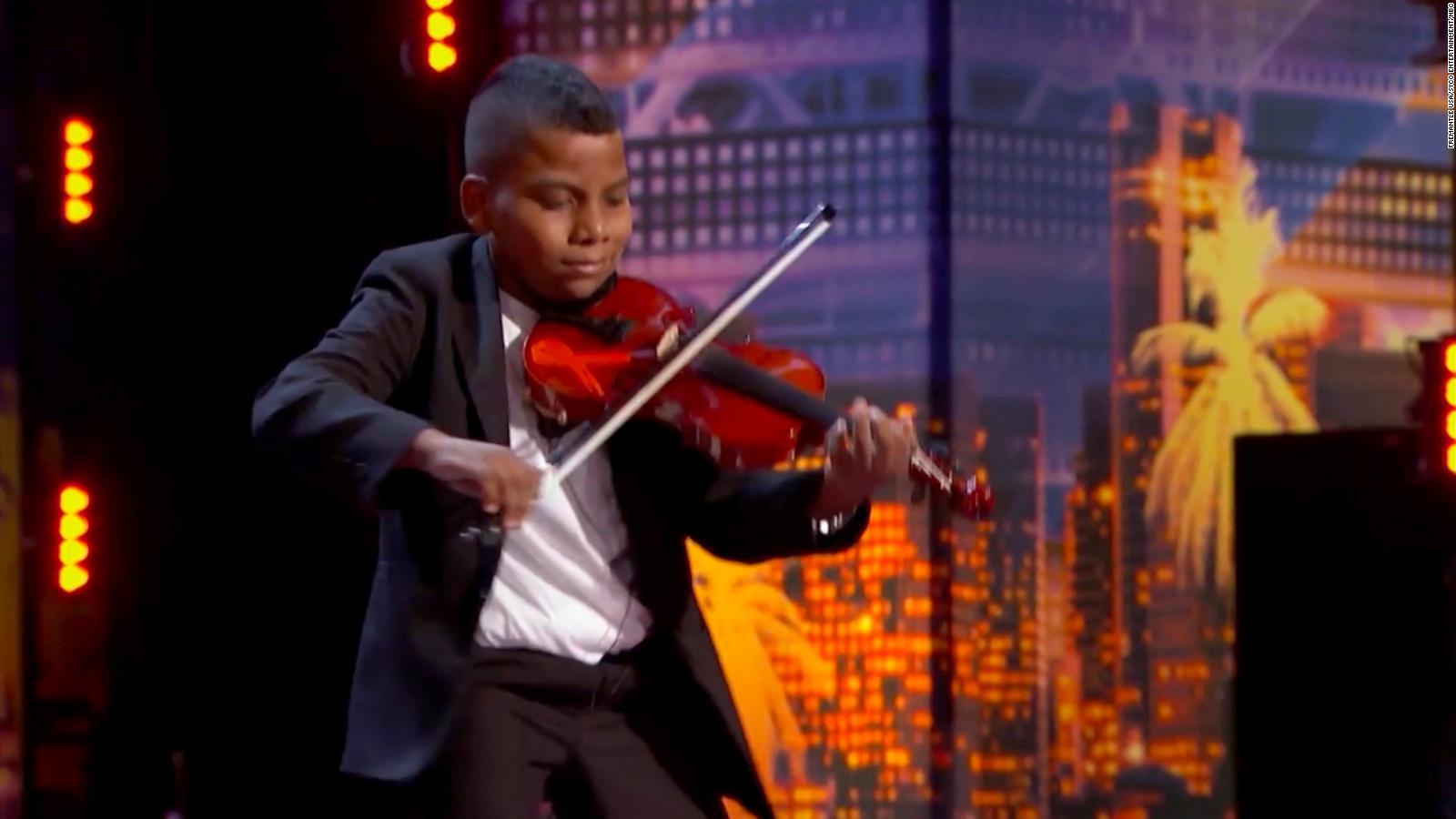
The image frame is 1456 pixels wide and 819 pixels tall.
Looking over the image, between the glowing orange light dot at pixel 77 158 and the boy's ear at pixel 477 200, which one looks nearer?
the boy's ear at pixel 477 200

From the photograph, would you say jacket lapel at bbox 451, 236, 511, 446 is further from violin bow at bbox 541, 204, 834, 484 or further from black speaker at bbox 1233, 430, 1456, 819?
black speaker at bbox 1233, 430, 1456, 819

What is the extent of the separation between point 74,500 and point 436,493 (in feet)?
6.39

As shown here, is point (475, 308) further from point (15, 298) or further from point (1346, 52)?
point (1346, 52)

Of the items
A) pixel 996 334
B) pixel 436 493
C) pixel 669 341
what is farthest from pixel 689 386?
pixel 996 334

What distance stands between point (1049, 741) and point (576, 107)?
2350mm

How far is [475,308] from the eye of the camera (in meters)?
2.00

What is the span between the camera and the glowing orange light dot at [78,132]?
11.7 feet

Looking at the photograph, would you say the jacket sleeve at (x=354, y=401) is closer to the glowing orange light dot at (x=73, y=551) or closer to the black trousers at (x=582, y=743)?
the black trousers at (x=582, y=743)

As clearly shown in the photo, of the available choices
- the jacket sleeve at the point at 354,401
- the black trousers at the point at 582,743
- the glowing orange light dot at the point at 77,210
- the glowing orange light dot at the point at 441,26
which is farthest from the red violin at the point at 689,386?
the glowing orange light dot at the point at 77,210

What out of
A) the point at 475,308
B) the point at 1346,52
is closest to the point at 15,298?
the point at 475,308

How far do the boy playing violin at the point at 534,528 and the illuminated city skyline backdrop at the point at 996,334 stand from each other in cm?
185

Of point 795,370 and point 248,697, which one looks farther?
point 248,697

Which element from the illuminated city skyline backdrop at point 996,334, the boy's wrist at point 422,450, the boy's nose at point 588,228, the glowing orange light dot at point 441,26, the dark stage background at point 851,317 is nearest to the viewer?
the boy's wrist at point 422,450

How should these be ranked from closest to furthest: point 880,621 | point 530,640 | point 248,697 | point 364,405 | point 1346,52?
point 364,405
point 530,640
point 248,697
point 880,621
point 1346,52
